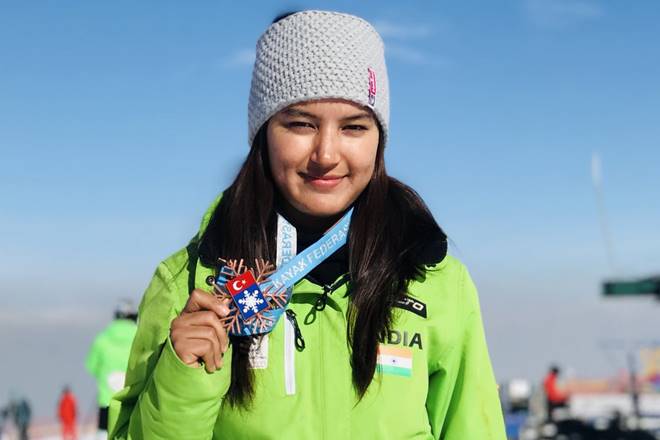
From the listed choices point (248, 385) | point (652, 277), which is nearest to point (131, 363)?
point (248, 385)

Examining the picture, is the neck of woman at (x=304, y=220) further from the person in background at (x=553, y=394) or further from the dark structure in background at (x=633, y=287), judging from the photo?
the dark structure in background at (x=633, y=287)

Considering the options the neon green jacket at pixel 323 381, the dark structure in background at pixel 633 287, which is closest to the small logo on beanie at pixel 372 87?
the neon green jacket at pixel 323 381

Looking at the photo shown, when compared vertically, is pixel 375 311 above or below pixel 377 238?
below

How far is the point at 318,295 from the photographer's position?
2.67 meters

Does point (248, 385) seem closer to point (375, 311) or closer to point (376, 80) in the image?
point (375, 311)

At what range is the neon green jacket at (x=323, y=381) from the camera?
248 cm

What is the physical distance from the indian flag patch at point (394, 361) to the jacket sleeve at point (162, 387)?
42 cm

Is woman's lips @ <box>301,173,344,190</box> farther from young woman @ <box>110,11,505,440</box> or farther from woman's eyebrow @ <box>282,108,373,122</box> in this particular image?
woman's eyebrow @ <box>282,108,373,122</box>

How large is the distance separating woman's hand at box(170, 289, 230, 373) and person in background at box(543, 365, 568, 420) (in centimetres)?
1904

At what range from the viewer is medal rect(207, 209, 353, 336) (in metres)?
2.47

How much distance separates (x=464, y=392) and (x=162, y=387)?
0.84m

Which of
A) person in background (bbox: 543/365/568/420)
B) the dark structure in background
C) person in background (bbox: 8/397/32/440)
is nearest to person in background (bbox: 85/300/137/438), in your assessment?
person in background (bbox: 8/397/32/440)

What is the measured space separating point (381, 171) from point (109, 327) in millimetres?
8785

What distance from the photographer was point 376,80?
2.87 meters
